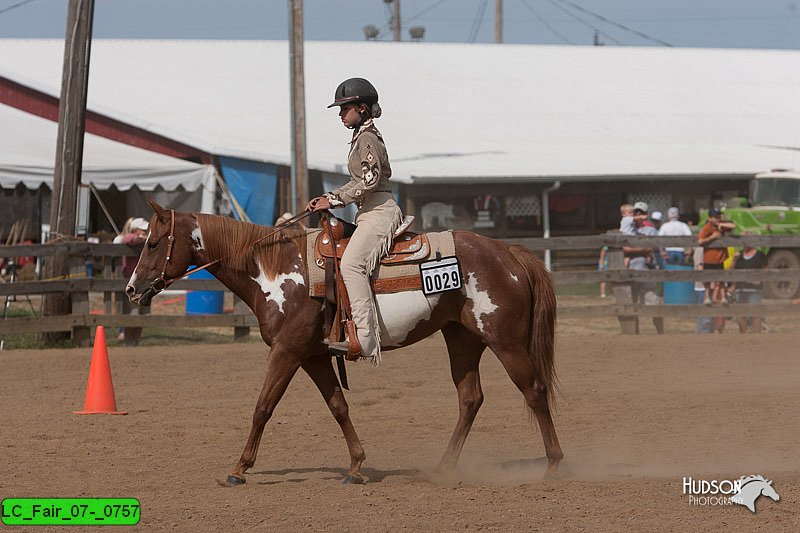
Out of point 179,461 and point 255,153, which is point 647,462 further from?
point 255,153

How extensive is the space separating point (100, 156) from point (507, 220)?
35.0ft

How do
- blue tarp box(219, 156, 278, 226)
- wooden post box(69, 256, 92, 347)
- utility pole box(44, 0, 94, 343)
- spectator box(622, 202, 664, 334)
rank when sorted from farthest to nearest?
blue tarp box(219, 156, 278, 226)
spectator box(622, 202, 664, 334)
utility pole box(44, 0, 94, 343)
wooden post box(69, 256, 92, 347)

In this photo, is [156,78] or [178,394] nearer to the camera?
[178,394]

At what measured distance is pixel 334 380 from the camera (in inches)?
300

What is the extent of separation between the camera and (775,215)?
2288 cm

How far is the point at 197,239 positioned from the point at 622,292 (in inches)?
400

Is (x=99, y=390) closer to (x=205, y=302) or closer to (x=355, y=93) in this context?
(x=355, y=93)

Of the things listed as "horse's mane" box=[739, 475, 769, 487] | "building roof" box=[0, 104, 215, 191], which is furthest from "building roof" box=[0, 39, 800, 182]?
"horse's mane" box=[739, 475, 769, 487]

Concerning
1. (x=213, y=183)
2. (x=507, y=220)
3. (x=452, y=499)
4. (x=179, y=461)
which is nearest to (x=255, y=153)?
(x=213, y=183)

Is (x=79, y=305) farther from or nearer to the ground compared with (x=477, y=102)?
nearer to the ground

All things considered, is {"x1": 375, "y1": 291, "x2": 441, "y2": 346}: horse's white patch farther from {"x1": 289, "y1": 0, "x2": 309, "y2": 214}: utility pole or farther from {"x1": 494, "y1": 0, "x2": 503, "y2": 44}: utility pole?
{"x1": 494, "y1": 0, "x2": 503, "y2": 44}: utility pole

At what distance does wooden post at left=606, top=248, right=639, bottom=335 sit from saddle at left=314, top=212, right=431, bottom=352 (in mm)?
9347

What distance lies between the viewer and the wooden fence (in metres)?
14.8

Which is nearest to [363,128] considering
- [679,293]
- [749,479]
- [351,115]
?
[351,115]
